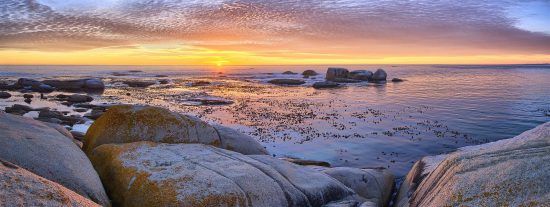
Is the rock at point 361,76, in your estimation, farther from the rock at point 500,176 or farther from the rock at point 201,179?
the rock at point 500,176

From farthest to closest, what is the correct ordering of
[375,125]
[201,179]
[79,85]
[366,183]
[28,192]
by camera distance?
[79,85], [375,125], [366,183], [201,179], [28,192]

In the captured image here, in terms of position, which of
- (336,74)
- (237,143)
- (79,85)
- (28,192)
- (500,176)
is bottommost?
(79,85)

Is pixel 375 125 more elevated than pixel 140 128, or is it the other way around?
pixel 140 128

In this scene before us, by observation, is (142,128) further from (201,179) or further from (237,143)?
(201,179)

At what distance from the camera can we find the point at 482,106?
39250mm

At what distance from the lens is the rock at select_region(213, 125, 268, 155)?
42.6ft

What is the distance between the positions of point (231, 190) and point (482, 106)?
38800 millimetres

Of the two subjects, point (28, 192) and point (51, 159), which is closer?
point (28, 192)

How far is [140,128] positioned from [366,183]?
23.7 ft

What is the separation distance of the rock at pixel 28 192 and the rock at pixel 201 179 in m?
2.30

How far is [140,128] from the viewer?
37.2 ft

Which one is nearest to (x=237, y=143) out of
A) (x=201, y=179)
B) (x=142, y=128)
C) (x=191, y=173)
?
(x=142, y=128)

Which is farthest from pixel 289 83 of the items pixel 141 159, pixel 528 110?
pixel 141 159

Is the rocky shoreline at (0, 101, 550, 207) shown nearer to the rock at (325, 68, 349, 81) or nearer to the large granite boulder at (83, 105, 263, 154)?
the large granite boulder at (83, 105, 263, 154)
